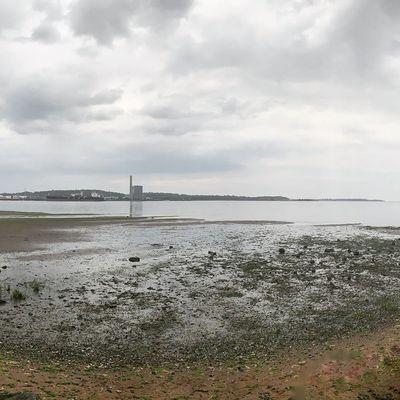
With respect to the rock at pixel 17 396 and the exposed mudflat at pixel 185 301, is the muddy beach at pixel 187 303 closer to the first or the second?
the exposed mudflat at pixel 185 301

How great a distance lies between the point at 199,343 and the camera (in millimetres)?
15422

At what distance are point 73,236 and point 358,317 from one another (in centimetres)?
4360

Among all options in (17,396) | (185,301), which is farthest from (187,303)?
(17,396)

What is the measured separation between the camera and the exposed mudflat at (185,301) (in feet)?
49.7

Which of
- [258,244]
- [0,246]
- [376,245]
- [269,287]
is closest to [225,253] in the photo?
[258,244]

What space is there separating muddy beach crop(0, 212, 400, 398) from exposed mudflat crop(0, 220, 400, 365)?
61 mm

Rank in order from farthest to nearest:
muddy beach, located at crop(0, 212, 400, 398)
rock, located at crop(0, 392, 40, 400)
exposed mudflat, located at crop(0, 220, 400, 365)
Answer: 1. exposed mudflat, located at crop(0, 220, 400, 365)
2. muddy beach, located at crop(0, 212, 400, 398)
3. rock, located at crop(0, 392, 40, 400)

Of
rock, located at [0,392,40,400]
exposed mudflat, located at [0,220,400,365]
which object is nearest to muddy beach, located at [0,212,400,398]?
exposed mudflat, located at [0,220,400,365]

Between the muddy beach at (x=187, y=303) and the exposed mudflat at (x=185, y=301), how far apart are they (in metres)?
0.06

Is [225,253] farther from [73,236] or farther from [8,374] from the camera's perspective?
[8,374]

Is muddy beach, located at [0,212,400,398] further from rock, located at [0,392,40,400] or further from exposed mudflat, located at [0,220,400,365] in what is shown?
rock, located at [0,392,40,400]

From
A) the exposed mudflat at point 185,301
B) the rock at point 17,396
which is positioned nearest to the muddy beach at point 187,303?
the exposed mudflat at point 185,301

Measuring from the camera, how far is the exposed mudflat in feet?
49.7

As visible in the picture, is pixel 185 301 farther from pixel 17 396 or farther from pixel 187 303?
pixel 17 396
